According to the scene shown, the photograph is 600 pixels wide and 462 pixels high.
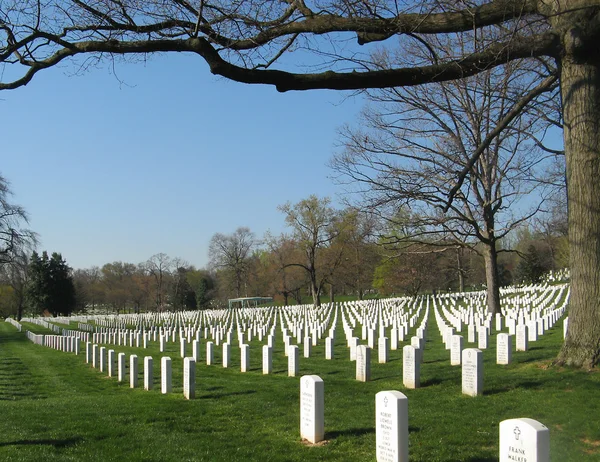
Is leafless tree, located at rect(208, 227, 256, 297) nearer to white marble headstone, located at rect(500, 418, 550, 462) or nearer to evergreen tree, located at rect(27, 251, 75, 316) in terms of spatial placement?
evergreen tree, located at rect(27, 251, 75, 316)

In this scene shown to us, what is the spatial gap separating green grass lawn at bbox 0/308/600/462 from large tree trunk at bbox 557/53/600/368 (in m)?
0.57

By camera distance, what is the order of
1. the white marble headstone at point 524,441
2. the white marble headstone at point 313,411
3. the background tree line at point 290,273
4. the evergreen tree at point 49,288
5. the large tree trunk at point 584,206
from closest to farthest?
the white marble headstone at point 524,441, the white marble headstone at point 313,411, the large tree trunk at point 584,206, the background tree line at point 290,273, the evergreen tree at point 49,288

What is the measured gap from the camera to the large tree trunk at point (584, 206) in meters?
9.08

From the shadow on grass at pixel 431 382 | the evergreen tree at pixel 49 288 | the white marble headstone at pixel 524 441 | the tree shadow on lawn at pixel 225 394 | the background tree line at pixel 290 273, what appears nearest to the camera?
the white marble headstone at pixel 524 441

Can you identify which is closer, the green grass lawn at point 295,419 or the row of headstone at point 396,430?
the row of headstone at point 396,430

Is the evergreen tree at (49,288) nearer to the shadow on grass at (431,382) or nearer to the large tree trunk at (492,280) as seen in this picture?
the large tree trunk at (492,280)

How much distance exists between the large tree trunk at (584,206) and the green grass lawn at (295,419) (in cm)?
57

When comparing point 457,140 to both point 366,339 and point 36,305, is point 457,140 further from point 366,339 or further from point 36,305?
point 36,305

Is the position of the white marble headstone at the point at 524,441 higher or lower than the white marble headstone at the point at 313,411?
higher

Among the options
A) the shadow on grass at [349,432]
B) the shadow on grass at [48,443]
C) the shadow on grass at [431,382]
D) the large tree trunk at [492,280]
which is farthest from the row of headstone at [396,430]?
the large tree trunk at [492,280]

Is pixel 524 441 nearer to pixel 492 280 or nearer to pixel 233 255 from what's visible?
pixel 492 280

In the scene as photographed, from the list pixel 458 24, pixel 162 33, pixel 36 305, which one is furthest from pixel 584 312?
pixel 36 305

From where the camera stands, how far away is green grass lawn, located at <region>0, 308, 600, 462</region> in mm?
6531

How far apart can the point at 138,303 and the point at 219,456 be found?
81.5 meters
